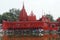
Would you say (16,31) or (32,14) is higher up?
(32,14)

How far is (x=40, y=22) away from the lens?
29.5 meters

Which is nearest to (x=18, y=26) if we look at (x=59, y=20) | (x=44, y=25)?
(x=44, y=25)

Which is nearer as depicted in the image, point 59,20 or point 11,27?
point 11,27

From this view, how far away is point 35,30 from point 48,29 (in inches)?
62.3

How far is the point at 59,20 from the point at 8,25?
6.69 meters

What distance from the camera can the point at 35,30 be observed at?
102 feet

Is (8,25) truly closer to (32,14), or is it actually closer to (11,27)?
(11,27)

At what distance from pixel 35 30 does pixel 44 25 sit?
7.10ft

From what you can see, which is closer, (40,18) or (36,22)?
(36,22)

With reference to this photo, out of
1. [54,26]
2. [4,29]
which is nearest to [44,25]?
[54,26]

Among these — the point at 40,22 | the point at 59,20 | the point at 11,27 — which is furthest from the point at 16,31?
the point at 59,20

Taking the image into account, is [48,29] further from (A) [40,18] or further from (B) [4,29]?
(B) [4,29]

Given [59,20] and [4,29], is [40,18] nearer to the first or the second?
[59,20]

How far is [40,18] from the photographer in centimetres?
3198
